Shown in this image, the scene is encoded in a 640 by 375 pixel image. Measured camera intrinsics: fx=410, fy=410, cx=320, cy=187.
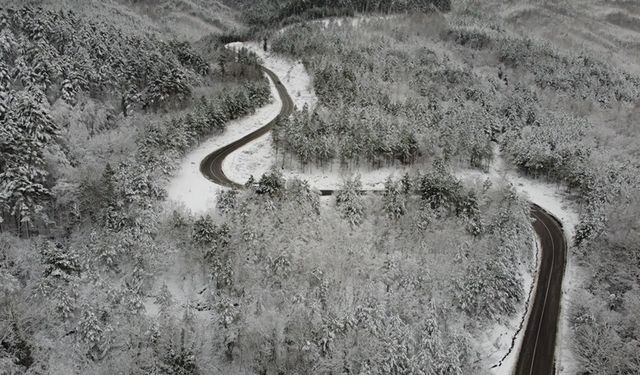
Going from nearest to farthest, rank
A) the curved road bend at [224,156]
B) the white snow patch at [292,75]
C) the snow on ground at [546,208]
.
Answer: the snow on ground at [546,208], the curved road bend at [224,156], the white snow patch at [292,75]

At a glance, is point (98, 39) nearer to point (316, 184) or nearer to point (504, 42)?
point (316, 184)

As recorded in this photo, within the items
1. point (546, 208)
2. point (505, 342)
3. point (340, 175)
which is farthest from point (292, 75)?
point (505, 342)

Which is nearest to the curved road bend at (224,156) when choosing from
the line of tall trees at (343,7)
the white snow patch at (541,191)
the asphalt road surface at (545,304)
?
the white snow patch at (541,191)

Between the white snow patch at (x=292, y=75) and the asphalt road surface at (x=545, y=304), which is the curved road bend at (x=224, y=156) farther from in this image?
the asphalt road surface at (x=545, y=304)

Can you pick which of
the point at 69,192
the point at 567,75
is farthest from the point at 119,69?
the point at 567,75

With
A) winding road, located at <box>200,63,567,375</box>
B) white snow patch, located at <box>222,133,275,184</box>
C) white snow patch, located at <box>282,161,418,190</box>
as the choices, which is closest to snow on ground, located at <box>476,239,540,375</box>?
winding road, located at <box>200,63,567,375</box>

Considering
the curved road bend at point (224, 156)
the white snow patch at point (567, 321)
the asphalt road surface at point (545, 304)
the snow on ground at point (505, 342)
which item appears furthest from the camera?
the curved road bend at point (224, 156)

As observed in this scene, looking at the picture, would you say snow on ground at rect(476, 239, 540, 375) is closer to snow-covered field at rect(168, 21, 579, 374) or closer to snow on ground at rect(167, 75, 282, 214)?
snow-covered field at rect(168, 21, 579, 374)
